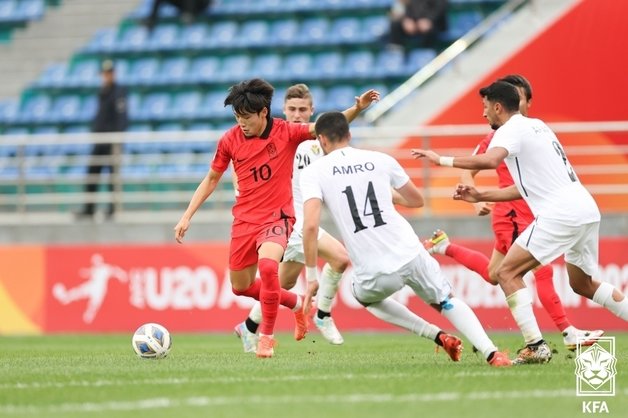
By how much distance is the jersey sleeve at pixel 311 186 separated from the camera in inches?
350

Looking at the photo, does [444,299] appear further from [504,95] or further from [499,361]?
[504,95]

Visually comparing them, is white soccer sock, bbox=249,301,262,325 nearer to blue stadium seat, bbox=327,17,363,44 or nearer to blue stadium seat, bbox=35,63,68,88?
blue stadium seat, bbox=327,17,363,44

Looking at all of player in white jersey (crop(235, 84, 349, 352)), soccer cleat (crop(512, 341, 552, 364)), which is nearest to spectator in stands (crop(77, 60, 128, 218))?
player in white jersey (crop(235, 84, 349, 352))

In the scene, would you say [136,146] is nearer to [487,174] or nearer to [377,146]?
[377,146]

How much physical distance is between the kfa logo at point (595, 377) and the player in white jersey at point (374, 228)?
63 centimetres

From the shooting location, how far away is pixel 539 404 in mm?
6707

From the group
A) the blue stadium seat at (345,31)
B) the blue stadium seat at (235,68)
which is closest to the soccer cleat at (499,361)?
the blue stadium seat at (345,31)

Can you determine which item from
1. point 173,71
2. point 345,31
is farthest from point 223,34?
point 345,31

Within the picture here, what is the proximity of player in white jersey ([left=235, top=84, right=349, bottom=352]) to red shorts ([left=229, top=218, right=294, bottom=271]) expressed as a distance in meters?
0.90

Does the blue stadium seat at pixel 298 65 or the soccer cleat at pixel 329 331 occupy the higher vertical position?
the blue stadium seat at pixel 298 65

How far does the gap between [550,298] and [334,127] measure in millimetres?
3401

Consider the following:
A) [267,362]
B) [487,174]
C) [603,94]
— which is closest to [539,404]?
[267,362]

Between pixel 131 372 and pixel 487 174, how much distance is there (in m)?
8.64

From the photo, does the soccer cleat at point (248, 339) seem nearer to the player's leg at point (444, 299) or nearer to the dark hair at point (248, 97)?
the dark hair at point (248, 97)
